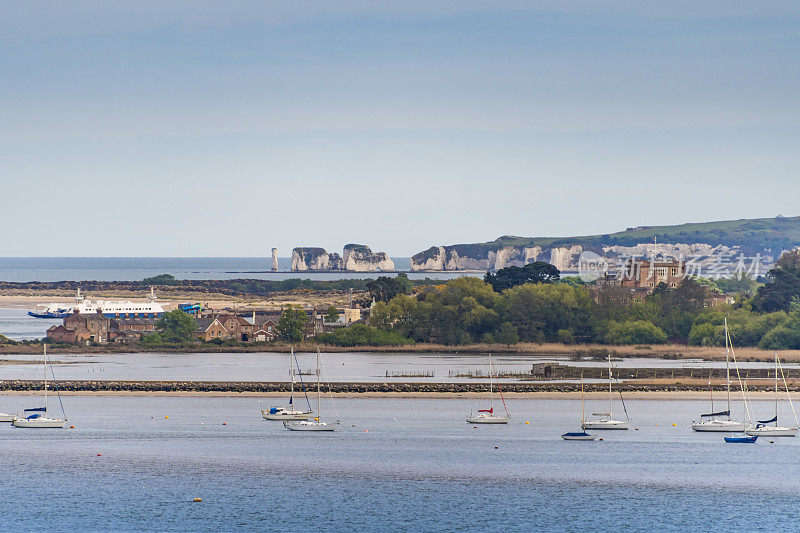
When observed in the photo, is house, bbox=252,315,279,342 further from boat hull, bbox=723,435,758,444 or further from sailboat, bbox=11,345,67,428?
boat hull, bbox=723,435,758,444

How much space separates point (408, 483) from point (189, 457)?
14.3 meters

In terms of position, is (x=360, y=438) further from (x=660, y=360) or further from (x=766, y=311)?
(x=766, y=311)

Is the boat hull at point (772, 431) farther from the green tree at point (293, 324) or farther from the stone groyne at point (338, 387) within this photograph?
the green tree at point (293, 324)

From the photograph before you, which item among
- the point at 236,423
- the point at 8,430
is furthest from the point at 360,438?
the point at 8,430

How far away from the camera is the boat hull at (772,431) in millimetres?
66812

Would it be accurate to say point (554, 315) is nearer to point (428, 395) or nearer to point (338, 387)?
point (428, 395)

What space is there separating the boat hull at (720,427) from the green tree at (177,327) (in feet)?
282

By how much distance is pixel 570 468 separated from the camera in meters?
57.3

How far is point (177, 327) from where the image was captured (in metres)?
142

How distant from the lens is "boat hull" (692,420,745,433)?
227ft

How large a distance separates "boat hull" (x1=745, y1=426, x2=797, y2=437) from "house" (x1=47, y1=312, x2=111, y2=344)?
94.0 meters

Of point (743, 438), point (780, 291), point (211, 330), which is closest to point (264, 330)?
point (211, 330)


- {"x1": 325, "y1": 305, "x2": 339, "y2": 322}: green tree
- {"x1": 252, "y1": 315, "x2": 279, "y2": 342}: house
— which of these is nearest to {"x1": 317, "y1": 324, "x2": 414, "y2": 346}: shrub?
{"x1": 252, "y1": 315, "x2": 279, "y2": 342}: house

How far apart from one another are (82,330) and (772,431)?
9683 cm
